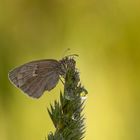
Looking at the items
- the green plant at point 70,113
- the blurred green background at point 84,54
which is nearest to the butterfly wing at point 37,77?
the green plant at point 70,113

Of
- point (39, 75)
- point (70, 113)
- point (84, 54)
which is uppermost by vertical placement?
point (84, 54)

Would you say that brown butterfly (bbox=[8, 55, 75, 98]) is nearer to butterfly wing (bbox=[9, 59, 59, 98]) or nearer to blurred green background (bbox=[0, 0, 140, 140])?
butterfly wing (bbox=[9, 59, 59, 98])

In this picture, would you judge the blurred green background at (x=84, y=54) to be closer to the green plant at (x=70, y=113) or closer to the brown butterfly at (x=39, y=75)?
the brown butterfly at (x=39, y=75)

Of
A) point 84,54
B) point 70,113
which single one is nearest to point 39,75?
point 70,113

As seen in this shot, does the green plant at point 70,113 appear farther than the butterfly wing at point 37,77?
No

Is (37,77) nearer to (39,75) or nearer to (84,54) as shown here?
(39,75)

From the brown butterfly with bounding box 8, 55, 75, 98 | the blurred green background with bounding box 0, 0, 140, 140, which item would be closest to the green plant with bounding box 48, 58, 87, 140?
the brown butterfly with bounding box 8, 55, 75, 98

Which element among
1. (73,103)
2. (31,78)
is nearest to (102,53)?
(31,78)
